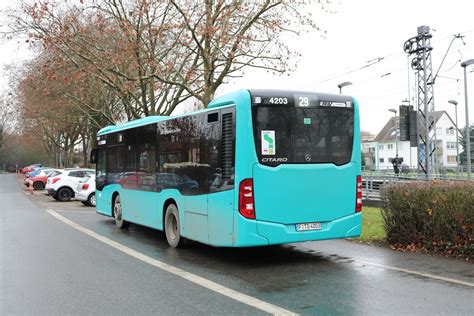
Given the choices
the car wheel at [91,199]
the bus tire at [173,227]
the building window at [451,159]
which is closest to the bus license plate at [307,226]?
the bus tire at [173,227]

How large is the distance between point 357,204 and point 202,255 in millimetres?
3042

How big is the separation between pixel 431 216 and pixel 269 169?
10.8 ft

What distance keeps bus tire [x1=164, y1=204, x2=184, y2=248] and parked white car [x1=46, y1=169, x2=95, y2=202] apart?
52.2 feet

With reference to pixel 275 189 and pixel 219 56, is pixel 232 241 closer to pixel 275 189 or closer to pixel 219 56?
pixel 275 189

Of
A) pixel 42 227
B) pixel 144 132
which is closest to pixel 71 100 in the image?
pixel 42 227

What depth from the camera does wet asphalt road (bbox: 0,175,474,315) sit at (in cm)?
567

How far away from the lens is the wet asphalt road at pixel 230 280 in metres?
5.67

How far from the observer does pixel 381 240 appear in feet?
33.5

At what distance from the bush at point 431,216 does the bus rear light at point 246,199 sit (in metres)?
3.43

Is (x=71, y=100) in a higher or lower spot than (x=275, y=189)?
higher

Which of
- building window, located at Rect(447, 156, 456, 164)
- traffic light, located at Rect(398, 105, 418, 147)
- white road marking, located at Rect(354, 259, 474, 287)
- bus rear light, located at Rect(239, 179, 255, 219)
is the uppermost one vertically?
traffic light, located at Rect(398, 105, 418, 147)

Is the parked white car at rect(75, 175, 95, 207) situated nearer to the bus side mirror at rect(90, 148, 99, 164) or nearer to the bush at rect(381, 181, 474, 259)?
the bus side mirror at rect(90, 148, 99, 164)

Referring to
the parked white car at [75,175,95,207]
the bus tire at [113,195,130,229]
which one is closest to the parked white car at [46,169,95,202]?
the parked white car at [75,175,95,207]

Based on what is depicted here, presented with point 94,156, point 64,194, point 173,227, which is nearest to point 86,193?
point 64,194
